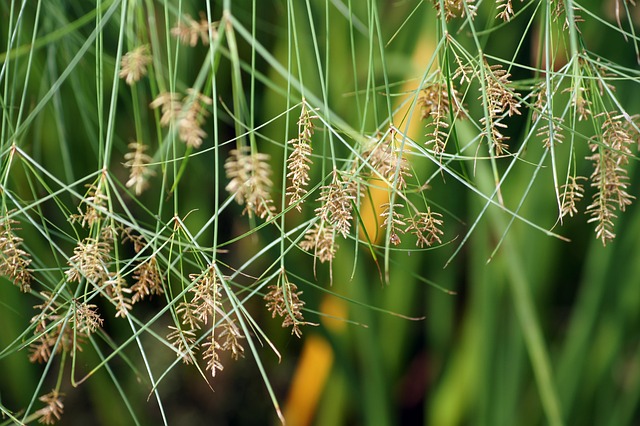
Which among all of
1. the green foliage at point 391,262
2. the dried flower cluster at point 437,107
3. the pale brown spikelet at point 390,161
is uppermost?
the dried flower cluster at point 437,107

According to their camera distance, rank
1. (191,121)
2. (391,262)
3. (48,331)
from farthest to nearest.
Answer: (391,262) < (48,331) < (191,121)

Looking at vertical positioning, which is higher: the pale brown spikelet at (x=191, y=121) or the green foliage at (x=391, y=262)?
the pale brown spikelet at (x=191, y=121)

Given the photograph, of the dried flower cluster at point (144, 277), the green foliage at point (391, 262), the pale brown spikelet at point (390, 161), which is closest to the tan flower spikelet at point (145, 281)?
the dried flower cluster at point (144, 277)

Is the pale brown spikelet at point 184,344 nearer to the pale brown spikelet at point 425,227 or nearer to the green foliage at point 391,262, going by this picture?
the pale brown spikelet at point 425,227

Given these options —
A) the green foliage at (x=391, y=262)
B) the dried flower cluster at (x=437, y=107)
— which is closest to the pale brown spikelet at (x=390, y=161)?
the dried flower cluster at (x=437, y=107)

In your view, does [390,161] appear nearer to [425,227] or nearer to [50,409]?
[425,227]

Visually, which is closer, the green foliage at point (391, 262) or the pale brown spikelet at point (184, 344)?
the pale brown spikelet at point (184, 344)

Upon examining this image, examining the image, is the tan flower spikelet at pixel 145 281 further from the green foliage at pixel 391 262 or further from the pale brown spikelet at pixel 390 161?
the green foliage at pixel 391 262

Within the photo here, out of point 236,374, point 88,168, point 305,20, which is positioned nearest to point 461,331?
point 236,374

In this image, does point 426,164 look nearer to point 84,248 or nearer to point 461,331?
point 461,331

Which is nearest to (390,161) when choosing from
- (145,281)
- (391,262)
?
(145,281)

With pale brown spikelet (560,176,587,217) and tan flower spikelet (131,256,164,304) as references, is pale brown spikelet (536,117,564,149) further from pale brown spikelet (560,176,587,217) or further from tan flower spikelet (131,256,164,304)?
tan flower spikelet (131,256,164,304)
